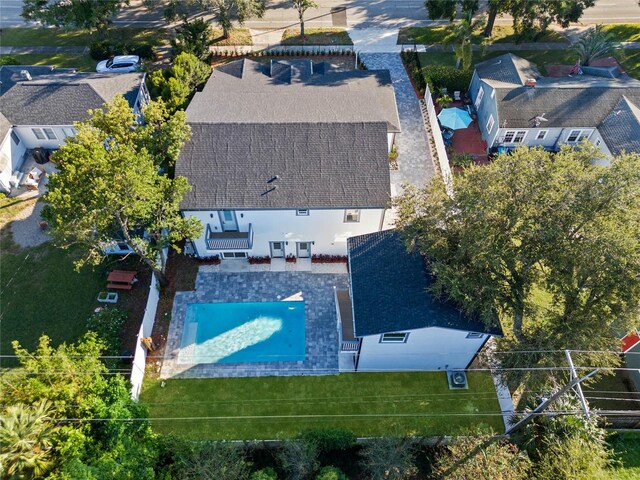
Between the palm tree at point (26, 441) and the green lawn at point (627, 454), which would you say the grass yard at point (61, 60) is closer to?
the palm tree at point (26, 441)

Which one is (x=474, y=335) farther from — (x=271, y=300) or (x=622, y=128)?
(x=622, y=128)

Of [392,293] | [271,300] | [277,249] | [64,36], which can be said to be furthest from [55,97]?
[392,293]

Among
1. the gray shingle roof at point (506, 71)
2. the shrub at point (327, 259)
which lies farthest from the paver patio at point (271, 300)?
the gray shingle roof at point (506, 71)

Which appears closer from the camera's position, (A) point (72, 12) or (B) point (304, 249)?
(B) point (304, 249)

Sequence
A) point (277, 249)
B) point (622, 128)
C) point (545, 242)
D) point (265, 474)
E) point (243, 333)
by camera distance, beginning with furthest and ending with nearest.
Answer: point (622, 128) < point (277, 249) < point (243, 333) < point (545, 242) < point (265, 474)

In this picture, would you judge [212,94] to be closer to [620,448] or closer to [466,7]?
[466,7]

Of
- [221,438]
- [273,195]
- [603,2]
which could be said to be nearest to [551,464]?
[221,438]
